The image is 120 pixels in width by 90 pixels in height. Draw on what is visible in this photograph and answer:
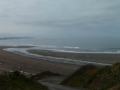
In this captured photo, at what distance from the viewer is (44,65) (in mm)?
38031

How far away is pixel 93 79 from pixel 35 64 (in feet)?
75.7

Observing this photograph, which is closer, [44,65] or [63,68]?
[63,68]

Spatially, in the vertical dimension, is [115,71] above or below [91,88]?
above

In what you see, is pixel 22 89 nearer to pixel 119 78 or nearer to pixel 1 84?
pixel 1 84

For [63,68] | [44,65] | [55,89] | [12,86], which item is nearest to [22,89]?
[12,86]

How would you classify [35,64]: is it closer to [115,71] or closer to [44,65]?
[44,65]

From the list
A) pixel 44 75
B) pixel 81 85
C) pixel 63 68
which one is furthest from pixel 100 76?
pixel 63 68

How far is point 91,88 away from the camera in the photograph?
53.2 feet

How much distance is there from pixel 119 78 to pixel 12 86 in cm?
723

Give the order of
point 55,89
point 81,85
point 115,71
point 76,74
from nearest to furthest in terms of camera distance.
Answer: point 55,89 < point 115,71 < point 81,85 < point 76,74

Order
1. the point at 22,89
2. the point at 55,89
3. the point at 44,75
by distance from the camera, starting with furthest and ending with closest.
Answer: the point at 44,75 < the point at 55,89 < the point at 22,89

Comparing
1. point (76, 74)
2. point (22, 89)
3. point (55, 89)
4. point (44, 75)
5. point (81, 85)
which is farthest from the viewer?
point (44, 75)

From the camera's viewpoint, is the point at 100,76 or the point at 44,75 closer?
the point at 100,76

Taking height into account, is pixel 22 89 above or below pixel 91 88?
above
